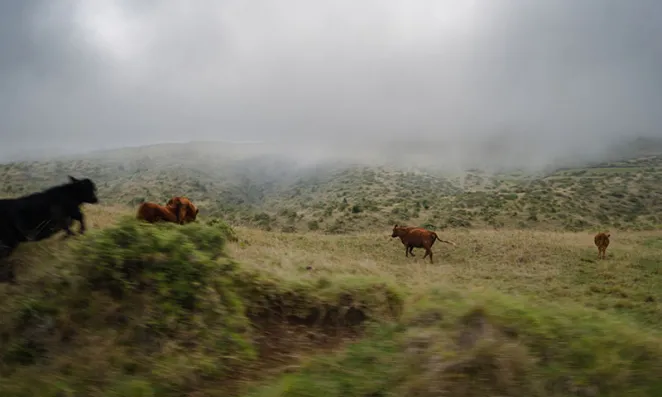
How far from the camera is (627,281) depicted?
12.8 metres

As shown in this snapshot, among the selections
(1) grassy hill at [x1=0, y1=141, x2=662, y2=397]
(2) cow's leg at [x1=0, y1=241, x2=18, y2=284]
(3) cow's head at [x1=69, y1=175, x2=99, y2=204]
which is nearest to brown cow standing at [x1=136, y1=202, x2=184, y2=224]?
(3) cow's head at [x1=69, y1=175, x2=99, y2=204]

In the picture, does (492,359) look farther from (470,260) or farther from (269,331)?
(470,260)

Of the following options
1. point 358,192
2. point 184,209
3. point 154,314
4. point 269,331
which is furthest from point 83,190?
point 358,192

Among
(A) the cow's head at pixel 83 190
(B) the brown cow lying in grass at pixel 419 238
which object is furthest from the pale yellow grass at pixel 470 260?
(A) the cow's head at pixel 83 190

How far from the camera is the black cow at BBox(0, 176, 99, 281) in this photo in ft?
22.0

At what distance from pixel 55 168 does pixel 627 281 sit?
2732 inches

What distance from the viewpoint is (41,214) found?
24.3ft

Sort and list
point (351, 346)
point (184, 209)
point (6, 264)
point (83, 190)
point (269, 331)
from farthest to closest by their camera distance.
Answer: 1. point (184, 209)
2. point (83, 190)
3. point (6, 264)
4. point (269, 331)
5. point (351, 346)

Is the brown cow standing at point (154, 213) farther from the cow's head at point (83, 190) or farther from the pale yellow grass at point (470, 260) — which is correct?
the cow's head at point (83, 190)

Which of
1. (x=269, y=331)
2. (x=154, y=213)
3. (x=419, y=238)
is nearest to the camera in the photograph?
(x=269, y=331)

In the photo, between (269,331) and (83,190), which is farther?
(83,190)

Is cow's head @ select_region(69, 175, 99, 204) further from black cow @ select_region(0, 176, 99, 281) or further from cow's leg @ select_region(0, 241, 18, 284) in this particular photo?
cow's leg @ select_region(0, 241, 18, 284)

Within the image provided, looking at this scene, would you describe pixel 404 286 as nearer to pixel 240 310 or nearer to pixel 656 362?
pixel 240 310

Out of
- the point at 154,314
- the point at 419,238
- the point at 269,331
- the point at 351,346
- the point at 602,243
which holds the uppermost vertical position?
the point at 154,314
